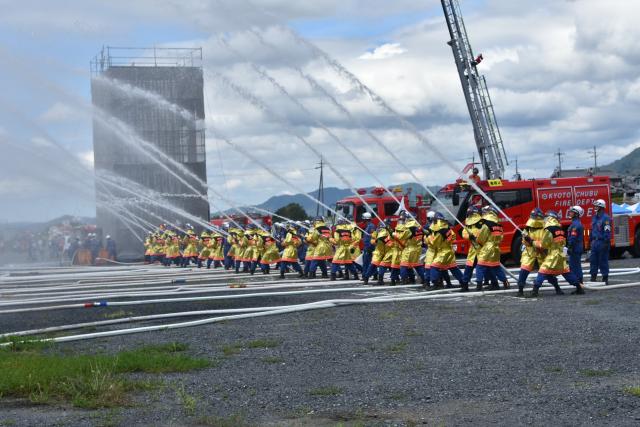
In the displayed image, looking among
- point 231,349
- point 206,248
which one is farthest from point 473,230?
point 206,248

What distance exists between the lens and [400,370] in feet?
30.1

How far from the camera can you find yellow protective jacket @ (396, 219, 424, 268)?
65.9 feet

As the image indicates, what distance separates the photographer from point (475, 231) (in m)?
17.4

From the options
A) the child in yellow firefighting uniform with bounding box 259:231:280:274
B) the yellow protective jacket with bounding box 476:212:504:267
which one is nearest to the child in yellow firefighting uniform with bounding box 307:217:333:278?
the child in yellow firefighting uniform with bounding box 259:231:280:274

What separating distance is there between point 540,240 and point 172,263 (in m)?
29.6

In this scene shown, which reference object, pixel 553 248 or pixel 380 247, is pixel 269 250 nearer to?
pixel 380 247

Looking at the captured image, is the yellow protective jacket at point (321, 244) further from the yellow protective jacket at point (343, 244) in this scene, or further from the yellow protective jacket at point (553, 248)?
the yellow protective jacket at point (553, 248)

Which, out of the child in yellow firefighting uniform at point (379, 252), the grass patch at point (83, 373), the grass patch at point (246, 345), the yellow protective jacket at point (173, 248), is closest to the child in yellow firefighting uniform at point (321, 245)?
the child in yellow firefighting uniform at point (379, 252)

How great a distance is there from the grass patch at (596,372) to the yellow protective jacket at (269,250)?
1972 cm

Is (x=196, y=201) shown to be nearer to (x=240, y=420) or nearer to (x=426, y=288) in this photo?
(x=426, y=288)

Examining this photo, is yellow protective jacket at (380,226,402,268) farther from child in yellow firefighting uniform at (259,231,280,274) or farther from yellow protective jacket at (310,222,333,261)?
child in yellow firefighting uniform at (259,231,280,274)

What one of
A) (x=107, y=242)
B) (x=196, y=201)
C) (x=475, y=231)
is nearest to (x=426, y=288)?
(x=475, y=231)

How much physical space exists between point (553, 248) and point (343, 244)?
7989 mm

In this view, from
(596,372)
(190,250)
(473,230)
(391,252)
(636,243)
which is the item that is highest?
(473,230)
